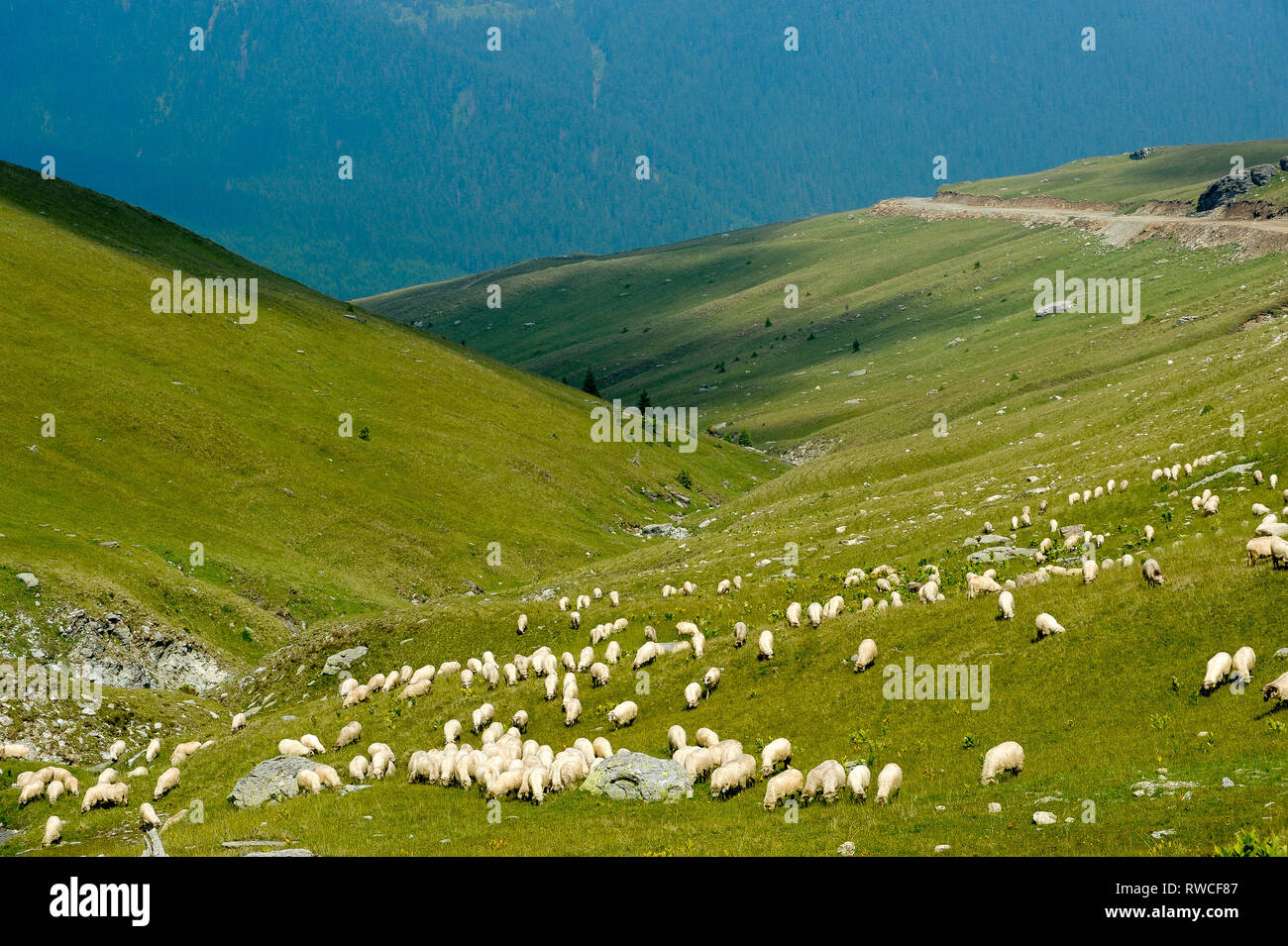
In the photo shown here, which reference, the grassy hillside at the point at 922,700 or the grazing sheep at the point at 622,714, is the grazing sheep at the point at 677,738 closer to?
the grassy hillside at the point at 922,700

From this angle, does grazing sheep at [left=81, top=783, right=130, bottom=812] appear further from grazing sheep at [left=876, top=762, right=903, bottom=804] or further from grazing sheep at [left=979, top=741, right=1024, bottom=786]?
grazing sheep at [left=979, top=741, right=1024, bottom=786]

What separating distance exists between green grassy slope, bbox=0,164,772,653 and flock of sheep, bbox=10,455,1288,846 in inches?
841

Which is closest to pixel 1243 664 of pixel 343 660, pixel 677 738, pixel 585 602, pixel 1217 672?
pixel 1217 672

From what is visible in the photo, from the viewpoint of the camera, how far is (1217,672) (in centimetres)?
1998

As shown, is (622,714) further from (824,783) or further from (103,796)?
(103,796)

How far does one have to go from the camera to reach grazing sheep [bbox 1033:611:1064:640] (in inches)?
970

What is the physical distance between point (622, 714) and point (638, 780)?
5881 millimetres

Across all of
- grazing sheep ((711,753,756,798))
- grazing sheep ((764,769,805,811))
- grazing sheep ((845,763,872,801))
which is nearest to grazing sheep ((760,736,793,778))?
grazing sheep ((711,753,756,798))

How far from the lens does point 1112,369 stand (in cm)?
8988

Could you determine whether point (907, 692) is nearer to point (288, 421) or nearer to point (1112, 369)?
point (288, 421)

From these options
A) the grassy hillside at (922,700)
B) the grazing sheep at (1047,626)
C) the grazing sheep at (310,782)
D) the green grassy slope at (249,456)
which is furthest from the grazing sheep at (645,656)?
the green grassy slope at (249,456)

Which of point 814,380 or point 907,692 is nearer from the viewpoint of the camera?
point 907,692
